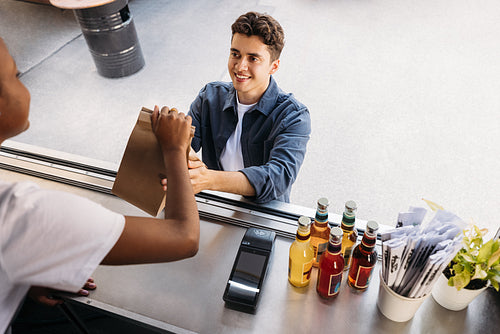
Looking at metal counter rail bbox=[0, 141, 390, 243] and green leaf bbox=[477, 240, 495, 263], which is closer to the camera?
green leaf bbox=[477, 240, 495, 263]

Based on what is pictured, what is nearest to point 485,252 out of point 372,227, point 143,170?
point 372,227

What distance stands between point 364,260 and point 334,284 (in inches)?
3.7

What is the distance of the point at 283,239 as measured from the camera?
1180 millimetres

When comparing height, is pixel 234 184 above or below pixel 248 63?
below

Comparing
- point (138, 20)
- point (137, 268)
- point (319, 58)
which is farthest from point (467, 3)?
point (137, 268)

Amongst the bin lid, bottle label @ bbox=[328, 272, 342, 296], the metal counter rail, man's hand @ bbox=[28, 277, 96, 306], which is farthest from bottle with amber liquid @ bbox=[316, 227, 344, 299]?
the bin lid

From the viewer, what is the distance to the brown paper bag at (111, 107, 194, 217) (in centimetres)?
99

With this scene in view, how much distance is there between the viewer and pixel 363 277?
3.29 feet

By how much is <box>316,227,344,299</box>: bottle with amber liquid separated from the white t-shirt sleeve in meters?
0.48

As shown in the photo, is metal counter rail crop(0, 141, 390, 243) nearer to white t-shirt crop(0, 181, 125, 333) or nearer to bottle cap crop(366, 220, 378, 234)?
bottle cap crop(366, 220, 378, 234)

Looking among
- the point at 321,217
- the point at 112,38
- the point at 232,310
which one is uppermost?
the point at 321,217

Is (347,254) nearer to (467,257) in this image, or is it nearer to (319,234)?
(319,234)

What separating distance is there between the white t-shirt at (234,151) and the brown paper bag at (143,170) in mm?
677

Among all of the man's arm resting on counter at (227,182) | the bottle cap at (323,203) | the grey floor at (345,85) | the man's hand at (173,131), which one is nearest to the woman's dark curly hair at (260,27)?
the man's arm resting on counter at (227,182)
